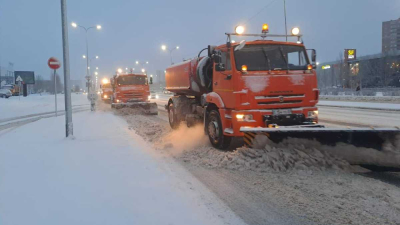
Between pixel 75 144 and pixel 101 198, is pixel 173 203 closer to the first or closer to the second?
pixel 101 198

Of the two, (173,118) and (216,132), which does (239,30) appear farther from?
(173,118)

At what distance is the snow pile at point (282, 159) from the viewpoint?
19.4ft

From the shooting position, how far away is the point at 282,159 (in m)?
6.04

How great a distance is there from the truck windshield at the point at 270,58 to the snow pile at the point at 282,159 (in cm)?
199

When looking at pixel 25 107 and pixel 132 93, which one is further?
pixel 25 107

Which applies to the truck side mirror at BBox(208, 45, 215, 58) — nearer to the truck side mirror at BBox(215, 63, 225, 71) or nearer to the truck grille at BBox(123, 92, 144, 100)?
Result: the truck side mirror at BBox(215, 63, 225, 71)

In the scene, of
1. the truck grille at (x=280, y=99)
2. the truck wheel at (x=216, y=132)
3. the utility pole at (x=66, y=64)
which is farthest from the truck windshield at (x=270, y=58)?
the utility pole at (x=66, y=64)

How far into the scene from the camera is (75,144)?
8711mm

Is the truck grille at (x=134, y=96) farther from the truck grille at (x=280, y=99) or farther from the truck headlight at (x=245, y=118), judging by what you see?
the truck grille at (x=280, y=99)

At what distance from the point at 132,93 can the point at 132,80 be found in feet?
3.14

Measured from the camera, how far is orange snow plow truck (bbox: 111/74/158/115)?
19.8 metres

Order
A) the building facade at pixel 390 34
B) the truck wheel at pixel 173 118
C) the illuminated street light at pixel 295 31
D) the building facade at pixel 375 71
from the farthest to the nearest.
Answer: the building facade at pixel 390 34
the building facade at pixel 375 71
the truck wheel at pixel 173 118
the illuminated street light at pixel 295 31

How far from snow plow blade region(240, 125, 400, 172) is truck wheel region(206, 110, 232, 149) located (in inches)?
55.7

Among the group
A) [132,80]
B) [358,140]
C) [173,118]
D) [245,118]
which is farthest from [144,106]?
[358,140]
